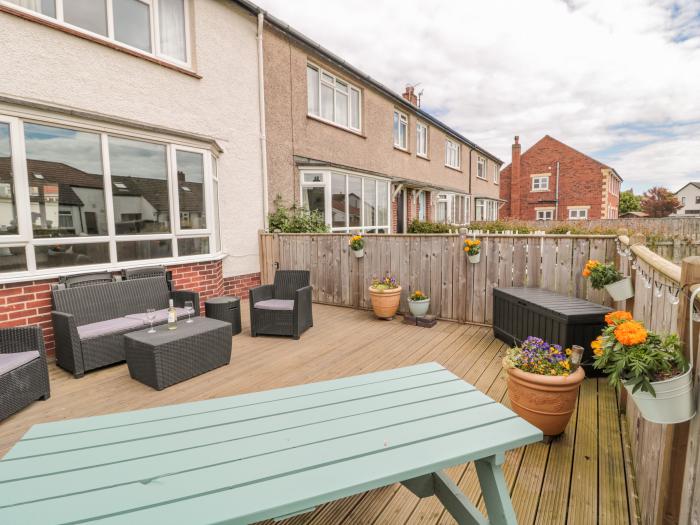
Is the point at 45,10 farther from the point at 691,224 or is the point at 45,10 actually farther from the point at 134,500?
the point at 691,224

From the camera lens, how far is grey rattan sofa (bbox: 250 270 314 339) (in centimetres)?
532

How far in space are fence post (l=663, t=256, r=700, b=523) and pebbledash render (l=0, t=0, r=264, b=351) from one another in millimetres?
6058

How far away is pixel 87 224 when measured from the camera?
5199 mm

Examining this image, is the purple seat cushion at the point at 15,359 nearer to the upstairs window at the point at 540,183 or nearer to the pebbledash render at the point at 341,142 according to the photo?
the pebbledash render at the point at 341,142

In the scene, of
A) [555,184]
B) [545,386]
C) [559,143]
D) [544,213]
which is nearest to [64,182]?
[545,386]

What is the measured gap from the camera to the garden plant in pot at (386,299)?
611 centimetres

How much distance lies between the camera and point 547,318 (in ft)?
13.1

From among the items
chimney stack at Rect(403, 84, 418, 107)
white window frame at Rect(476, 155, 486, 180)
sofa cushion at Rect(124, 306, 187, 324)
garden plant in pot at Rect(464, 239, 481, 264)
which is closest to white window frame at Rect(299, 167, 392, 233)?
garden plant in pot at Rect(464, 239, 481, 264)

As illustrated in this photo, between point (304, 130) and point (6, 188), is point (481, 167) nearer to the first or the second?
point (304, 130)

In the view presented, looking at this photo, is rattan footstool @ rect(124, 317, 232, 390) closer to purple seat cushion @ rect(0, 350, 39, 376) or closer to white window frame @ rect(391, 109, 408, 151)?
purple seat cushion @ rect(0, 350, 39, 376)

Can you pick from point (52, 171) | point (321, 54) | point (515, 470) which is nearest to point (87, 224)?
point (52, 171)

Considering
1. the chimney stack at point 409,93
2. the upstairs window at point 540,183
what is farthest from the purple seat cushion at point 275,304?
the upstairs window at point 540,183

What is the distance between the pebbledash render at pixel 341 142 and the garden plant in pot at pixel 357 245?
2.91 meters

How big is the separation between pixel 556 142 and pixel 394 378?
33.5 meters
